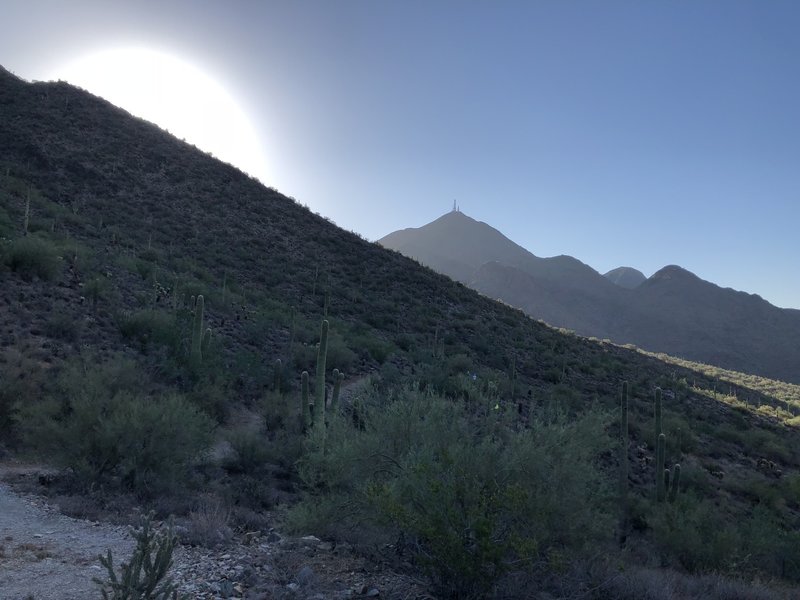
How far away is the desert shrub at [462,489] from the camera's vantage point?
5.43 m

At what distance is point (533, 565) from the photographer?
18.5 feet

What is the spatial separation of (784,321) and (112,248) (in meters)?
93.7

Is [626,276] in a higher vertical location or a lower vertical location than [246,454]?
higher

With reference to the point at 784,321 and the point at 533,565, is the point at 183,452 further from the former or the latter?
the point at 784,321

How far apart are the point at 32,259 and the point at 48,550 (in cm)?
1364

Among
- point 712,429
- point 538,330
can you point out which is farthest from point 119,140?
point 712,429

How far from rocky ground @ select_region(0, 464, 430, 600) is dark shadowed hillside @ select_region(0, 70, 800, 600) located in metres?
0.12

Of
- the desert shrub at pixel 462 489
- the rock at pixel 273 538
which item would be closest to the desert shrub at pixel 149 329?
the rock at pixel 273 538

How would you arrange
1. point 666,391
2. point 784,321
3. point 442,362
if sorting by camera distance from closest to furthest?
point 442,362 → point 666,391 → point 784,321

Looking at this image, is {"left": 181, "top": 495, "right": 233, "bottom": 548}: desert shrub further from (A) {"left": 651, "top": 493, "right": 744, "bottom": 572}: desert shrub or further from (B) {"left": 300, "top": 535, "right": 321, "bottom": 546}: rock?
(A) {"left": 651, "top": 493, "right": 744, "bottom": 572}: desert shrub

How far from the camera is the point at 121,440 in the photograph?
8609 millimetres

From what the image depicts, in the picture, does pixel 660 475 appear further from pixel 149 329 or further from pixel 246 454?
pixel 149 329

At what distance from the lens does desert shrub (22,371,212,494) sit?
8469 millimetres

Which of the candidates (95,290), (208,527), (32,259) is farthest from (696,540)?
(32,259)
